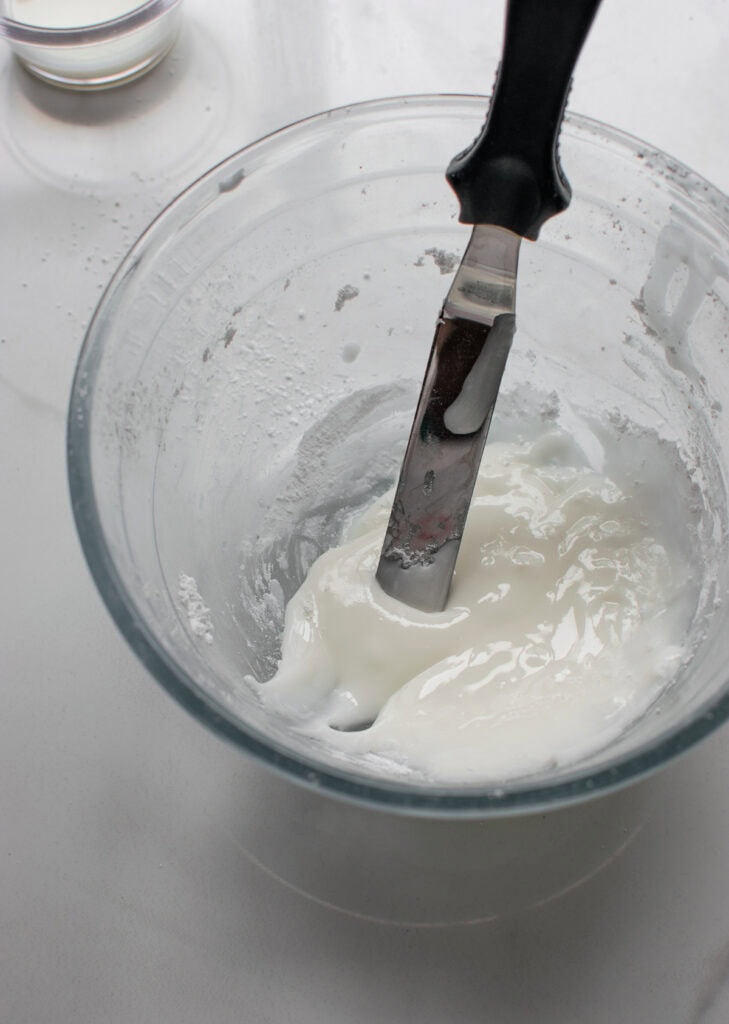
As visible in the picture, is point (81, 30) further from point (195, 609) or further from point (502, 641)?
point (502, 641)

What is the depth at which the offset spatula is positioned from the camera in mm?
614

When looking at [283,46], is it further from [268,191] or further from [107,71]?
[268,191]

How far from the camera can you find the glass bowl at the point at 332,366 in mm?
828

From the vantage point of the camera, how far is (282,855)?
0.93 metres

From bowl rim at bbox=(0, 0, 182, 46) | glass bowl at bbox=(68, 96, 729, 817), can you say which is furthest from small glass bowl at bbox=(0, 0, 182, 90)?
glass bowl at bbox=(68, 96, 729, 817)

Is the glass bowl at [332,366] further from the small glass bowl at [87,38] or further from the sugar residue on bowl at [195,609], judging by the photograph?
the small glass bowl at [87,38]

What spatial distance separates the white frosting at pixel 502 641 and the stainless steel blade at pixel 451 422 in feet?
0.15

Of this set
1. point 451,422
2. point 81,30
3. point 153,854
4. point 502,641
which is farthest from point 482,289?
point 81,30

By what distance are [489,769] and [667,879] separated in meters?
0.23

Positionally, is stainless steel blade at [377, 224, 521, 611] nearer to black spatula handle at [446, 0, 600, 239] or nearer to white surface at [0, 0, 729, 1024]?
black spatula handle at [446, 0, 600, 239]

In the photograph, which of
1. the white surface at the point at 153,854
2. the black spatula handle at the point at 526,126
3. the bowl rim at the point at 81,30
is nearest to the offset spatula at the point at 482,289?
the black spatula handle at the point at 526,126

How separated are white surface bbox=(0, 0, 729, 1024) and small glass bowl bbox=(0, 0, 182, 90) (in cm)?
11

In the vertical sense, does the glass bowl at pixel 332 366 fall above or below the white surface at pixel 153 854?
above

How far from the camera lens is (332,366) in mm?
1082
